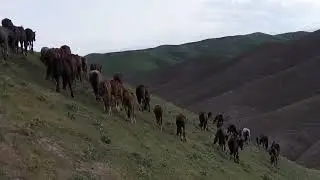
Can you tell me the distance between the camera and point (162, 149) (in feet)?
94.0

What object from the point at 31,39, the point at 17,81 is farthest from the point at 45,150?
the point at 31,39

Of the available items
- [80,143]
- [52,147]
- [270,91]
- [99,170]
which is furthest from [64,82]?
[270,91]

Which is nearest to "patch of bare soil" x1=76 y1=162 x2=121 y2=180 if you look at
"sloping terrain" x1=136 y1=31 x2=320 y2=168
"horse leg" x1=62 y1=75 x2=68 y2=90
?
"horse leg" x1=62 y1=75 x2=68 y2=90

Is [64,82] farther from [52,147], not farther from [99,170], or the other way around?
[99,170]

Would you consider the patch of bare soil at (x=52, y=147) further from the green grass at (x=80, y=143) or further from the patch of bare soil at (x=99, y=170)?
the patch of bare soil at (x=99, y=170)

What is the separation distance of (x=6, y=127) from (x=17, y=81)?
308 inches

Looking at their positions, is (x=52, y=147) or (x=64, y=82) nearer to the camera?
(x=52, y=147)

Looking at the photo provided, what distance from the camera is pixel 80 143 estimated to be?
2312 cm

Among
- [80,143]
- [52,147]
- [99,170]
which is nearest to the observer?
[52,147]

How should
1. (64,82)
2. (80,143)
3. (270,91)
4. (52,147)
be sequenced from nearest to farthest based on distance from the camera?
(52,147), (80,143), (64,82), (270,91)

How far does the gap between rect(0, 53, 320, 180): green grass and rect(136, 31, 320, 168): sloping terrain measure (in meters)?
43.3

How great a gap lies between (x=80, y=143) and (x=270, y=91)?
376 feet

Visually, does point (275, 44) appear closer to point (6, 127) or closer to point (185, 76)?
point (185, 76)

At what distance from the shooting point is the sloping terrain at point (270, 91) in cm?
9322
